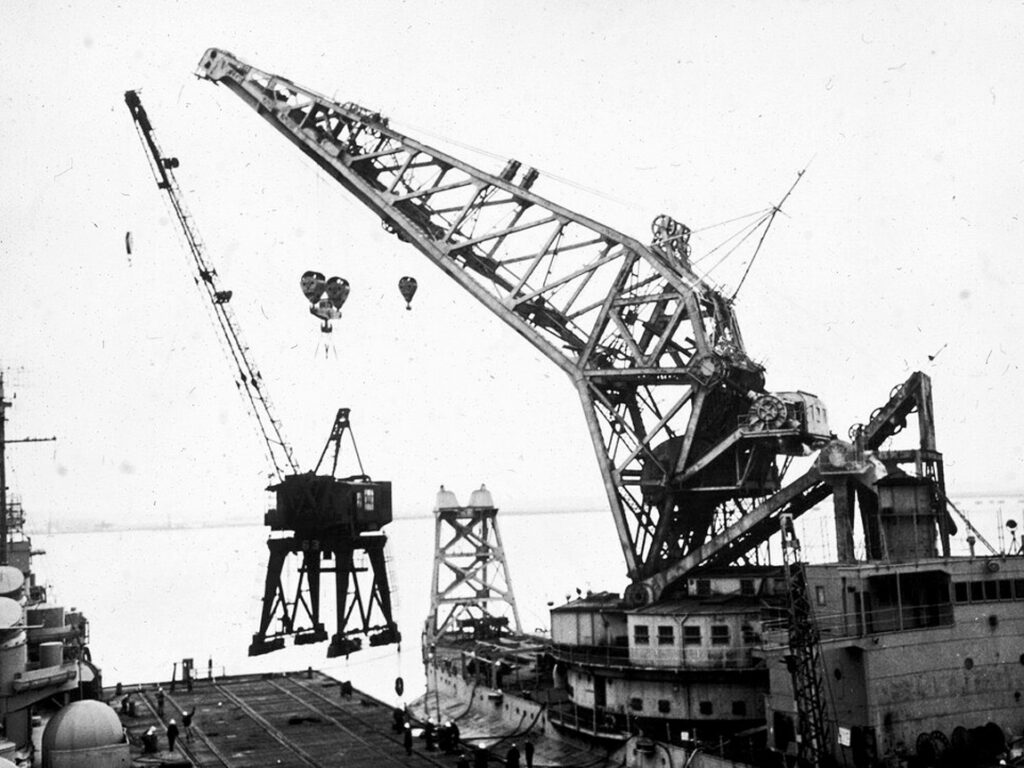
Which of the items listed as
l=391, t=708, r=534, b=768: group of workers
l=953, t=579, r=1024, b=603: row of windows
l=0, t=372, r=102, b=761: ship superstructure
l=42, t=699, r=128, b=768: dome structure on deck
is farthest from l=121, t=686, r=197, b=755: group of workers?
l=953, t=579, r=1024, b=603: row of windows

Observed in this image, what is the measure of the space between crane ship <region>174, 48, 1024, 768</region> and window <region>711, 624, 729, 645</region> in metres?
0.07

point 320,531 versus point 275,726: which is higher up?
point 320,531

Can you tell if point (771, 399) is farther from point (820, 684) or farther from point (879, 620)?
point (820, 684)

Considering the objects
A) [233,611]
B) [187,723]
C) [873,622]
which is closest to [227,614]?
[233,611]

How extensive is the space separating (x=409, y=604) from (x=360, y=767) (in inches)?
3460

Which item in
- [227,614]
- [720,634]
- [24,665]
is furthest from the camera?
[227,614]

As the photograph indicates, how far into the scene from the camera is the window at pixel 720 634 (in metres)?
33.0

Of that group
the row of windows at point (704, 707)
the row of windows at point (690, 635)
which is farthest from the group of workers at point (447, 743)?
the row of windows at point (690, 635)

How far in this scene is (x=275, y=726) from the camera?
1649 inches

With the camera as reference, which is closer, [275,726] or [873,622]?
[873,622]

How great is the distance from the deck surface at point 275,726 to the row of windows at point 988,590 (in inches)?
683

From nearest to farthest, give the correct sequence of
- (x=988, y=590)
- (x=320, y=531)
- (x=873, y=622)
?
1. (x=873, y=622)
2. (x=988, y=590)
3. (x=320, y=531)

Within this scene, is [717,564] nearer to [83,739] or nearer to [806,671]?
[806,671]

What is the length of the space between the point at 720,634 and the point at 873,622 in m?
5.18
